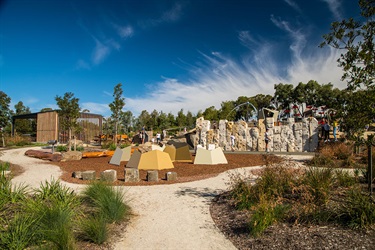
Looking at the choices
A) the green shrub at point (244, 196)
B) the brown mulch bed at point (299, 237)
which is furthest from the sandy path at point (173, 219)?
the green shrub at point (244, 196)

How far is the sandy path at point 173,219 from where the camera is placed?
3967 millimetres

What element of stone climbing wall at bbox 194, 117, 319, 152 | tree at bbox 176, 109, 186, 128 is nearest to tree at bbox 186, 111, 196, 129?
tree at bbox 176, 109, 186, 128

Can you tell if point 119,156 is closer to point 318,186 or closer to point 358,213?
point 318,186

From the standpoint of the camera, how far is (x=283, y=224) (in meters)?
4.21

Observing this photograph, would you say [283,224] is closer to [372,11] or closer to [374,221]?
[374,221]

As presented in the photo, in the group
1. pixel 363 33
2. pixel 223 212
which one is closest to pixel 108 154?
pixel 223 212

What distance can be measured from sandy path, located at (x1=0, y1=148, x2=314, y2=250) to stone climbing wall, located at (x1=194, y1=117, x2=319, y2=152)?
1373 cm

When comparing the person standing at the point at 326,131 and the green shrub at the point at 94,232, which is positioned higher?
the person standing at the point at 326,131

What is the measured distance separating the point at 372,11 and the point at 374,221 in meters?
3.31

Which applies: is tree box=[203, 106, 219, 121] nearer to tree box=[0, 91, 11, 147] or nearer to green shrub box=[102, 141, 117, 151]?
green shrub box=[102, 141, 117, 151]

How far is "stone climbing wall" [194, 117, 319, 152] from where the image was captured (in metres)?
19.1

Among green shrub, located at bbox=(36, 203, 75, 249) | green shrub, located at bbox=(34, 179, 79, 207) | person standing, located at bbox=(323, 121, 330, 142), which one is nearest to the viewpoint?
green shrub, located at bbox=(36, 203, 75, 249)

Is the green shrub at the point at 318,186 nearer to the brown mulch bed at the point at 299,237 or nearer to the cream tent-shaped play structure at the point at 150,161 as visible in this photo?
the brown mulch bed at the point at 299,237

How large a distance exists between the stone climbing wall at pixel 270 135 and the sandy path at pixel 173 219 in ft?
45.1
